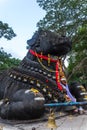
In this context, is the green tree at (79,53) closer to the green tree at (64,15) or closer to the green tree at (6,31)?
the green tree at (64,15)

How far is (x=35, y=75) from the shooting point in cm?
454

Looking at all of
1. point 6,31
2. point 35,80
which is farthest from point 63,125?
point 6,31

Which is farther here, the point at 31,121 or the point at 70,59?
the point at 70,59

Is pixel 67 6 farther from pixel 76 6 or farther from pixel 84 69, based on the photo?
pixel 84 69

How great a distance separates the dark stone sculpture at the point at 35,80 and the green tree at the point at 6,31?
1062 centimetres

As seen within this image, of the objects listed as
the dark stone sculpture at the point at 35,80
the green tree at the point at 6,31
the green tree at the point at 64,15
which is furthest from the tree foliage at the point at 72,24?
the dark stone sculpture at the point at 35,80

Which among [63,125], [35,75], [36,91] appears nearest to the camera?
[63,125]

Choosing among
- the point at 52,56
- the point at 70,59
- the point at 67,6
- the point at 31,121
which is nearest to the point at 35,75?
the point at 52,56

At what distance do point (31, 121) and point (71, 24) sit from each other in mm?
15701

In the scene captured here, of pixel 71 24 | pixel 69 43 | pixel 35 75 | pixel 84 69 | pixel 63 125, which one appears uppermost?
pixel 71 24

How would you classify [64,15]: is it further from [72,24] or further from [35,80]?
[35,80]

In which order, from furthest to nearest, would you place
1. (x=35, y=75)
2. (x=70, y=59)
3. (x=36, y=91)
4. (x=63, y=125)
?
(x=70, y=59)
(x=35, y=75)
(x=36, y=91)
(x=63, y=125)

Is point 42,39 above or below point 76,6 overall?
below

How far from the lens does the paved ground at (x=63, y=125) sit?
365cm
